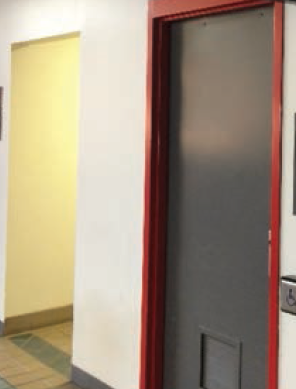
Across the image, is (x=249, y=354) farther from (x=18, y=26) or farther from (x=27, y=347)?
Answer: (x=18, y=26)

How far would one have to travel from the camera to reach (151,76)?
301cm

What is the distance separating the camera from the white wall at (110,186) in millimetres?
3146

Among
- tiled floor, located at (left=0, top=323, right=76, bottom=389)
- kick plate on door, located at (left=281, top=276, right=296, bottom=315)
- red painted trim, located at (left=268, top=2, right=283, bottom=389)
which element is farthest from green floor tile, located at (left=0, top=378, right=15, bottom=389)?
kick plate on door, located at (left=281, top=276, right=296, bottom=315)

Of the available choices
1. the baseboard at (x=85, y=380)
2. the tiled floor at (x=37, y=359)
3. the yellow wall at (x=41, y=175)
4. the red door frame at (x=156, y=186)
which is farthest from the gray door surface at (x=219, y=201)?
the yellow wall at (x=41, y=175)

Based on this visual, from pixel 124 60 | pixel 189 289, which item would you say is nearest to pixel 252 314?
pixel 189 289

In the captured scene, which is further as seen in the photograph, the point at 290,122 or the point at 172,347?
the point at 172,347

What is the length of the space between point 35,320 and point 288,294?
2.72m

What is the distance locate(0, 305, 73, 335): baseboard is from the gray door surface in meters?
1.75

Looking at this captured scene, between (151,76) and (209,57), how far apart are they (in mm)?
310

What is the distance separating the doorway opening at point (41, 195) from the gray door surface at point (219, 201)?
155 cm

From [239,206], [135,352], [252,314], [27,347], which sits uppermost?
[239,206]

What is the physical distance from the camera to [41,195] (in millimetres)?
4613

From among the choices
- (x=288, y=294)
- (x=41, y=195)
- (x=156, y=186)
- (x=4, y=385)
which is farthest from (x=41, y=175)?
(x=288, y=294)

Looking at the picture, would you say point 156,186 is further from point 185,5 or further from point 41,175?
point 41,175
